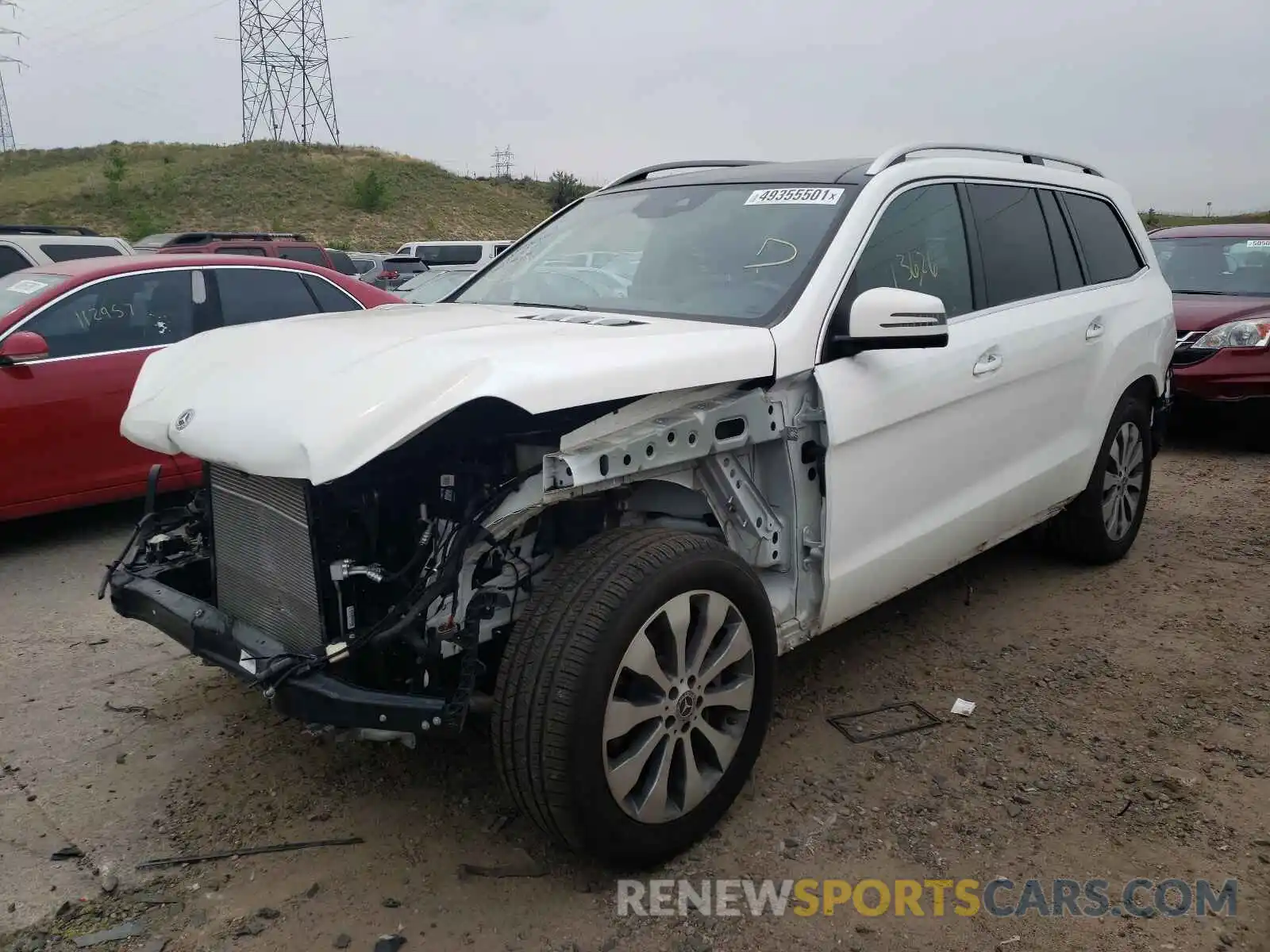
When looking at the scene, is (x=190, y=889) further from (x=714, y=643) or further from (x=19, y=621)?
(x=19, y=621)

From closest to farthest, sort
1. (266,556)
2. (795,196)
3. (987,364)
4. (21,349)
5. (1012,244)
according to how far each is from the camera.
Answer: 1. (266,556)
2. (795,196)
3. (987,364)
4. (1012,244)
5. (21,349)

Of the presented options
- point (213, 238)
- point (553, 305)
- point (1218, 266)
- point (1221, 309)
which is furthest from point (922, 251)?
point (213, 238)

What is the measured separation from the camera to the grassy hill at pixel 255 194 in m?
43.9

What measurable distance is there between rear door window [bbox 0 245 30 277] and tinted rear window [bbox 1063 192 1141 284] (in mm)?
A: 8952

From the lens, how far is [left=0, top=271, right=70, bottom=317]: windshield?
5.65 m

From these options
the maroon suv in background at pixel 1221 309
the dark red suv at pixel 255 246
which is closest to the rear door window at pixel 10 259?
the dark red suv at pixel 255 246

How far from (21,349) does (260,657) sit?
12.2 feet

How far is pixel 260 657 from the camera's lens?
8.27ft

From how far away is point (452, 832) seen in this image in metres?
2.84

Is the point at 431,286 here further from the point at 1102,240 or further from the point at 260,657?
the point at 260,657

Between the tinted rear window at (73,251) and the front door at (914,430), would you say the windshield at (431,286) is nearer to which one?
the tinted rear window at (73,251)

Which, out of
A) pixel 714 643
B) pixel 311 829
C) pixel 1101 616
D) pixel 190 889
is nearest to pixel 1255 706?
pixel 1101 616

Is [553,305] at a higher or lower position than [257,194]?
lower

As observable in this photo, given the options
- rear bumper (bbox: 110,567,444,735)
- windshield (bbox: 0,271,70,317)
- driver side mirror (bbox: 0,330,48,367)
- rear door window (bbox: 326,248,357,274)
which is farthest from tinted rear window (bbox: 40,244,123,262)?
rear bumper (bbox: 110,567,444,735)
